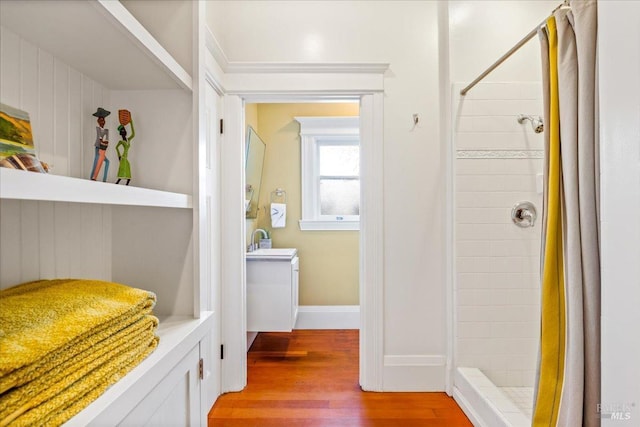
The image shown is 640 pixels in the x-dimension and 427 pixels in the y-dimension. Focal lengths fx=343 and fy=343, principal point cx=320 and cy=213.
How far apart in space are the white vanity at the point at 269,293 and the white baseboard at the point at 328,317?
89 cm

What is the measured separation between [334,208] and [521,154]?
1974mm

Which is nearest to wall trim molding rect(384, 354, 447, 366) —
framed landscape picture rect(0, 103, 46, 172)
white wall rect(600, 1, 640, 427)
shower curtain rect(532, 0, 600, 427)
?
shower curtain rect(532, 0, 600, 427)

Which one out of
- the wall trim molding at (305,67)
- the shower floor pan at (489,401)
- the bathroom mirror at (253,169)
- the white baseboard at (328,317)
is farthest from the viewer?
the white baseboard at (328,317)

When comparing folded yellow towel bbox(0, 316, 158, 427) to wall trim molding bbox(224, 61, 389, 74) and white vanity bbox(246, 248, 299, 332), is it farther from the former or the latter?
white vanity bbox(246, 248, 299, 332)

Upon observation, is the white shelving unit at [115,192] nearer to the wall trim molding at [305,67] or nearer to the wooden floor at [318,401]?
the wooden floor at [318,401]

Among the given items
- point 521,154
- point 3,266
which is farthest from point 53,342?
point 521,154

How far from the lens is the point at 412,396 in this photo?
210cm

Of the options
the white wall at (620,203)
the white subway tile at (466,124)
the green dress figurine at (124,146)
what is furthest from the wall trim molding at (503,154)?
the green dress figurine at (124,146)

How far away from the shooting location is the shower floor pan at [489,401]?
1.59 metres

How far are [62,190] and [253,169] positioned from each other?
2637mm

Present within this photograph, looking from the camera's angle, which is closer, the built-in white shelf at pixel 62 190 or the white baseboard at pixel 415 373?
the built-in white shelf at pixel 62 190

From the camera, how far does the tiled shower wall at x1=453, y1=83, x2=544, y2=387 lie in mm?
2039

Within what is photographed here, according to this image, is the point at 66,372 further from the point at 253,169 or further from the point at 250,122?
the point at 250,122

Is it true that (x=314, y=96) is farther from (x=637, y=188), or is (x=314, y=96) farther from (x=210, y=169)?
(x=637, y=188)
